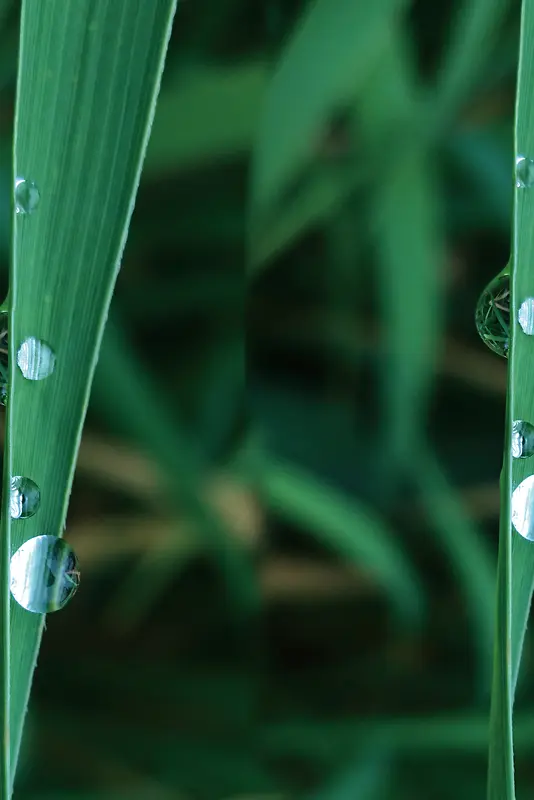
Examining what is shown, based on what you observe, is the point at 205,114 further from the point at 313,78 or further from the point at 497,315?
the point at 497,315

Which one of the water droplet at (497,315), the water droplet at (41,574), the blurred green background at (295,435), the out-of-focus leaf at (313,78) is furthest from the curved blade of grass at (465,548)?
the water droplet at (41,574)

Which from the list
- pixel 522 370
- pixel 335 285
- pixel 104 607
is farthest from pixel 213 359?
pixel 522 370

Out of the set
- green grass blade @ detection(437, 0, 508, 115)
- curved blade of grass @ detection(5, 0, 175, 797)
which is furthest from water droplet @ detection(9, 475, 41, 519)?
green grass blade @ detection(437, 0, 508, 115)

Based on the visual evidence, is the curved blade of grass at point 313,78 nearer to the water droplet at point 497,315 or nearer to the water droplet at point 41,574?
the water droplet at point 497,315

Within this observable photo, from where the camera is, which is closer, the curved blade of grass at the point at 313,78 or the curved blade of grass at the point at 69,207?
the curved blade of grass at the point at 69,207

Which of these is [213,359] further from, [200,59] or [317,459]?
[200,59]

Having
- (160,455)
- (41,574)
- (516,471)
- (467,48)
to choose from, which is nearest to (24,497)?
(41,574)
